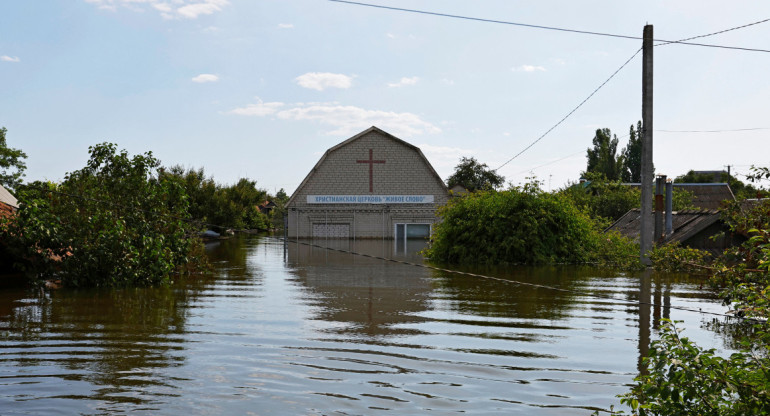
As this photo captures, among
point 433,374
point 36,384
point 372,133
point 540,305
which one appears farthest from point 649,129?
point 372,133

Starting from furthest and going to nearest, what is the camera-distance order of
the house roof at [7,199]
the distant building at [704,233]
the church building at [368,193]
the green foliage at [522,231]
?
1. the church building at [368,193]
2. the green foliage at [522,231]
3. the distant building at [704,233]
4. the house roof at [7,199]

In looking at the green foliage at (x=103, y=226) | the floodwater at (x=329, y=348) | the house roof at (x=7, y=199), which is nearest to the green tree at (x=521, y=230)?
the floodwater at (x=329, y=348)

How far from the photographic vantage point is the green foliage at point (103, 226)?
17.0m

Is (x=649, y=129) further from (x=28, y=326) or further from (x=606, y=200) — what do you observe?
(x=606, y=200)

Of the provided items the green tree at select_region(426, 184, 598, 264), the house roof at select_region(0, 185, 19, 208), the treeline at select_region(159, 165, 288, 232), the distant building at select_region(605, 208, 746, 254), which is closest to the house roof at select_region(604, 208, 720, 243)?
the distant building at select_region(605, 208, 746, 254)

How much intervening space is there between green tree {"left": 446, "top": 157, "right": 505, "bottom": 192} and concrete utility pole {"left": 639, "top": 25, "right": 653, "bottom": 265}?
55.5 meters

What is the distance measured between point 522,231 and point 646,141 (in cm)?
846

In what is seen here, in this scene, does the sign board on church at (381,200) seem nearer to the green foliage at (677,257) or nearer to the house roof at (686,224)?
the house roof at (686,224)

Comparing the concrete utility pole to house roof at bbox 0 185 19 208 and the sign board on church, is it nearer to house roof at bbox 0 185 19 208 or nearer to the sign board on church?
house roof at bbox 0 185 19 208

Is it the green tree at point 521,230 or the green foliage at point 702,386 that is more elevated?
the green tree at point 521,230

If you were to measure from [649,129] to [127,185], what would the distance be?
48.9 feet

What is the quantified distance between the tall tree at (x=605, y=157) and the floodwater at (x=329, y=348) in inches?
2761

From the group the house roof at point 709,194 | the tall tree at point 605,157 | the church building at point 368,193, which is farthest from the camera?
the tall tree at point 605,157

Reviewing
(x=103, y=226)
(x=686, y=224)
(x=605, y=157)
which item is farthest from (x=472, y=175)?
(x=103, y=226)
